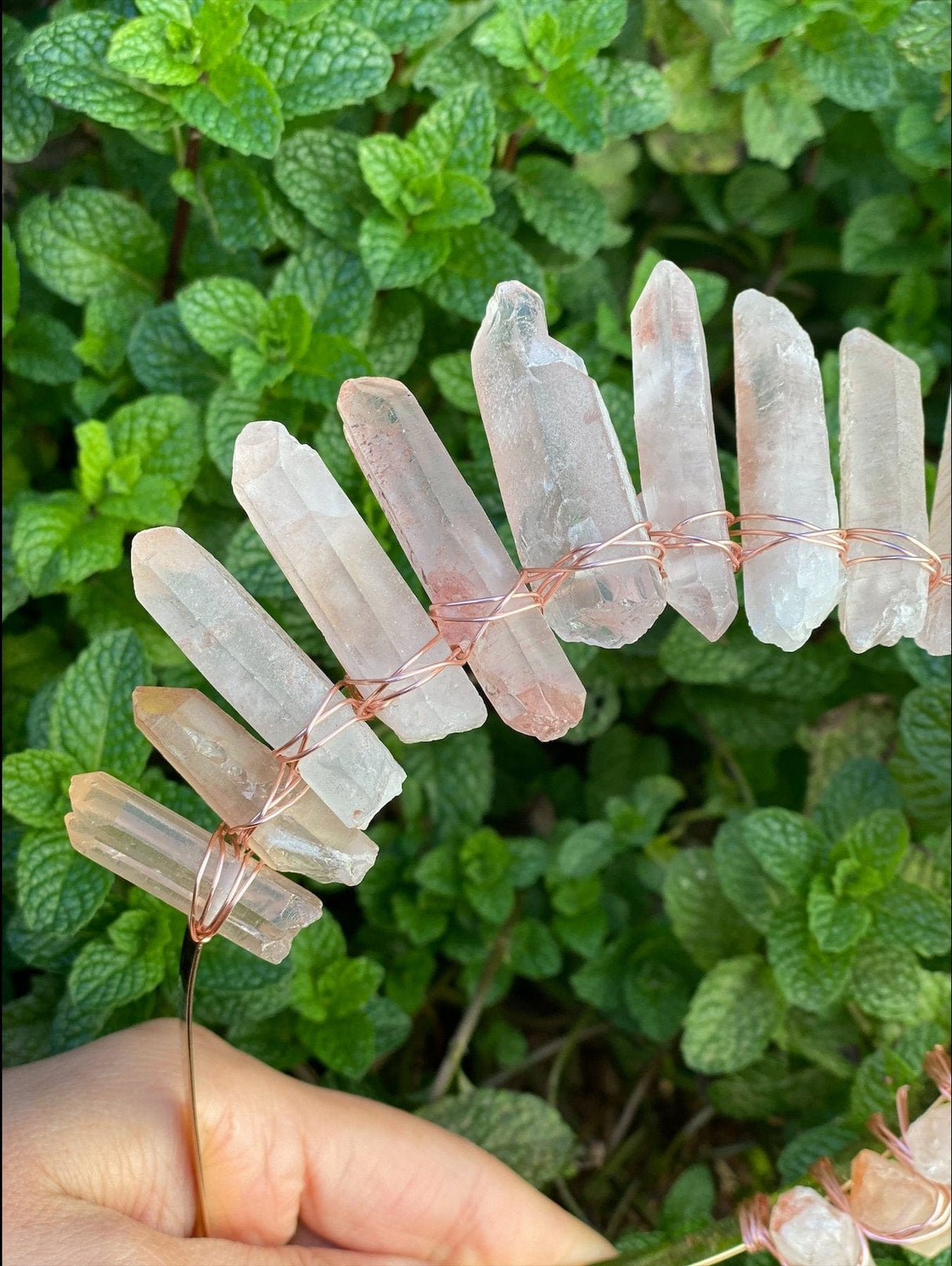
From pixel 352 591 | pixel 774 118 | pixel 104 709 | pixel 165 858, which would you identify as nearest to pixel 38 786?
pixel 104 709

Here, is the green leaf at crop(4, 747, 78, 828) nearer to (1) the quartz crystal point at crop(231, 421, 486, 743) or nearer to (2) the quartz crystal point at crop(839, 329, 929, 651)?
(1) the quartz crystal point at crop(231, 421, 486, 743)

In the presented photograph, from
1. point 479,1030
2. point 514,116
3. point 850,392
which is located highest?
point 514,116

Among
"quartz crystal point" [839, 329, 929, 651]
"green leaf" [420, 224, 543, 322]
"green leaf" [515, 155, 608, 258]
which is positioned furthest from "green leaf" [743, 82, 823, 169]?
"quartz crystal point" [839, 329, 929, 651]

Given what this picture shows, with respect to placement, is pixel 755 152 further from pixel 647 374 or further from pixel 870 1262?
pixel 870 1262

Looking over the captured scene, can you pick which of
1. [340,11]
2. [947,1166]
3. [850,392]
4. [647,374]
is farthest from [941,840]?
[340,11]

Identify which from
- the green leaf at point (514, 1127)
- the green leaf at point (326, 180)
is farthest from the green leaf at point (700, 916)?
the green leaf at point (326, 180)

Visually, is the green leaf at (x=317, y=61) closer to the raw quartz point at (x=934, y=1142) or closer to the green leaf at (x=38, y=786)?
the green leaf at (x=38, y=786)

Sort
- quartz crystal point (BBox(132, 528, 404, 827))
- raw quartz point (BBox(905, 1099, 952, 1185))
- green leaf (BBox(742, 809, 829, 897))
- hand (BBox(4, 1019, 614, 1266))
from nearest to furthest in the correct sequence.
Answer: quartz crystal point (BBox(132, 528, 404, 827)), hand (BBox(4, 1019, 614, 1266)), raw quartz point (BBox(905, 1099, 952, 1185)), green leaf (BBox(742, 809, 829, 897))
